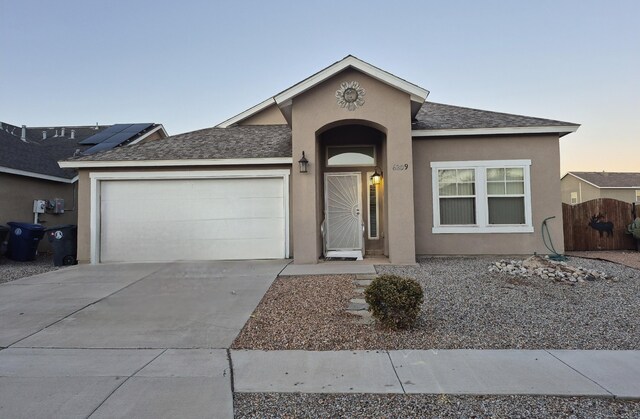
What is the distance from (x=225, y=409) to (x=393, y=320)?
98.1 inches

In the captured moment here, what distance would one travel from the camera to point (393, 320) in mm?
4848

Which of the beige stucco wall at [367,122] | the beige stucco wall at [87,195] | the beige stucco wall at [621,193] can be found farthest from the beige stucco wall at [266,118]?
the beige stucco wall at [621,193]

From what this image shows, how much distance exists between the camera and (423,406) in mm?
3094

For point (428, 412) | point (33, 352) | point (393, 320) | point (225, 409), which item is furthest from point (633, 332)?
point (33, 352)

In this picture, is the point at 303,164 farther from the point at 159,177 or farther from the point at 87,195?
the point at 87,195

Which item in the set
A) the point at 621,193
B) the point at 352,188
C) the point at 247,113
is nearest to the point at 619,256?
the point at 352,188

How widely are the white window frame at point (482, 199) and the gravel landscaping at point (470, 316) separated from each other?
2.35m

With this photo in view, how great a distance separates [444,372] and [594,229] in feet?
36.0

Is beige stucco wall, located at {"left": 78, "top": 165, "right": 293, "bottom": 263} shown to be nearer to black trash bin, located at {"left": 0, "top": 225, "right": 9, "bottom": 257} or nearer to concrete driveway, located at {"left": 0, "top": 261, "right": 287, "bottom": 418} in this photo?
concrete driveway, located at {"left": 0, "top": 261, "right": 287, "bottom": 418}

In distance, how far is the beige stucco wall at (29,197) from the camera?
12211 millimetres

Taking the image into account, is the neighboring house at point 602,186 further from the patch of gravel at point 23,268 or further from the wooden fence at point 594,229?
the patch of gravel at point 23,268

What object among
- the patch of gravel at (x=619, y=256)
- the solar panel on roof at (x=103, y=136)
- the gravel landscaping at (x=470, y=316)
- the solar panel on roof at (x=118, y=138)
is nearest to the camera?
the gravel landscaping at (x=470, y=316)

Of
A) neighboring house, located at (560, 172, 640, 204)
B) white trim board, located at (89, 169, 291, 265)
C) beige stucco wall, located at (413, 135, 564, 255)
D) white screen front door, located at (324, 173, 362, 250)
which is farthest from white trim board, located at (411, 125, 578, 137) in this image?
neighboring house, located at (560, 172, 640, 204)

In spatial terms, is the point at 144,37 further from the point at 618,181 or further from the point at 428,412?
the point at 618,181
